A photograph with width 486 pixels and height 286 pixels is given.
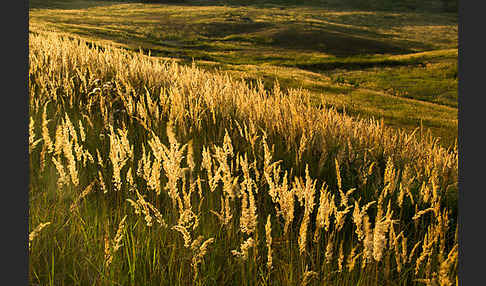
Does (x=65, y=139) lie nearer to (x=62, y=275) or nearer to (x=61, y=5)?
(x=62, y=275)

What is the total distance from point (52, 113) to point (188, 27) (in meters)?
70.7

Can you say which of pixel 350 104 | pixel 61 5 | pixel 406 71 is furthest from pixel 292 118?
pixel 61 5

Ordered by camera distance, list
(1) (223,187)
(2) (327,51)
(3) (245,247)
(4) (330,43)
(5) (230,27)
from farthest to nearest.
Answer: (5) (230,27) < (4) (330,43) < (2) (327,51) < (1) (223,187) < (3) (245,247)

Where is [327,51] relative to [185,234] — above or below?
above

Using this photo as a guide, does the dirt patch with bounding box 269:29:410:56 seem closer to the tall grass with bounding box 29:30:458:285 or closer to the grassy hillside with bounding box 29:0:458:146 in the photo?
the grassy hillside with bounding box 29:0:458:146

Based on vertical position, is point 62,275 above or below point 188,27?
below

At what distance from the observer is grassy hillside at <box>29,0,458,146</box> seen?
16.5 meters

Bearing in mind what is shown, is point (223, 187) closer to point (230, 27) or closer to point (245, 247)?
point (245, 247)

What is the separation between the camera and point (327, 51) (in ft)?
180

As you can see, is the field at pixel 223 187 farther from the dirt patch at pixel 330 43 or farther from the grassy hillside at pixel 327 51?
the dirt patch at pixel 330 43

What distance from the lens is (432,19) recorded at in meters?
106

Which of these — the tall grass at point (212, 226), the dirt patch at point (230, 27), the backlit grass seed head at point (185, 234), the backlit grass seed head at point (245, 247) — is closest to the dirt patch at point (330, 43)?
the dirt patch at point (230, 27)

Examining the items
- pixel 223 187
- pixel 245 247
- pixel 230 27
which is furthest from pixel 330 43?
pixel 245 247

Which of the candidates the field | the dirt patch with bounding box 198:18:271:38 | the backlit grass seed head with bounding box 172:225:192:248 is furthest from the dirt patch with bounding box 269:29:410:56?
the backlit grass seed head with bounding box 172:225:192:248
